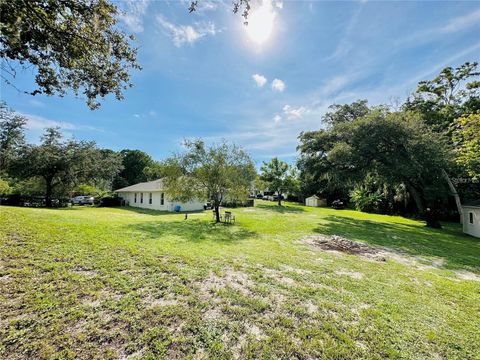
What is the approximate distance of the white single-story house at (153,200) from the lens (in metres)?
22.5

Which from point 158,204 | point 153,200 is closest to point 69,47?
point 158,204

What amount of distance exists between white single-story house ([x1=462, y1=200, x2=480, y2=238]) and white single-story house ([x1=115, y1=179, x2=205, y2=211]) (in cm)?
2199

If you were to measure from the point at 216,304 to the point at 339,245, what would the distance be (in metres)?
7.73

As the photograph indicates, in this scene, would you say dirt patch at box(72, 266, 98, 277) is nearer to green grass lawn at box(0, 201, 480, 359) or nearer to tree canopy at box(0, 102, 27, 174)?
green grass lawn at box(0, 201, 480, 359)

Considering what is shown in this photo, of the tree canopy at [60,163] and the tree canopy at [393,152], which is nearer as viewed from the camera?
the tree canopy at [393,152]

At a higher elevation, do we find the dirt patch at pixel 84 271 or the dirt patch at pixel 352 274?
the dirt patch at pixel 84 271

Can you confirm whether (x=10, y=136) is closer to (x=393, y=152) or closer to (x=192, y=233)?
(x=192, y=233)

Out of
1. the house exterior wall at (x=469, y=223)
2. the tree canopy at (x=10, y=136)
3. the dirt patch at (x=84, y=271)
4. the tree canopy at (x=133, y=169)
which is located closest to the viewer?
the dirt patch at (x=84, y=271)

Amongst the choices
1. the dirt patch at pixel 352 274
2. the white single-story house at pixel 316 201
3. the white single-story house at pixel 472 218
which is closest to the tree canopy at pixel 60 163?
the dirt patch at pixel 352 274

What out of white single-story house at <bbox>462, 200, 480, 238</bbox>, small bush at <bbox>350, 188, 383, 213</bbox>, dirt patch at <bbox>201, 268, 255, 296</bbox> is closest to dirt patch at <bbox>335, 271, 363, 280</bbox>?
dirt patch at <bbox>201, 268, 255, 296</bbox>

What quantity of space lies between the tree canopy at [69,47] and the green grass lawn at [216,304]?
4284 millimetres

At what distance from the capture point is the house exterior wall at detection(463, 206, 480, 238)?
48.1 feet

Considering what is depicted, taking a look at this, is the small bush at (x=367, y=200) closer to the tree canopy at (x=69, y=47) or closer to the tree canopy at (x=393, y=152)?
the tree canopy at (x=393, y=152)

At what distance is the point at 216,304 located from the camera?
153 inches
